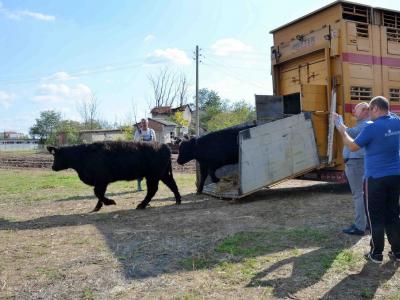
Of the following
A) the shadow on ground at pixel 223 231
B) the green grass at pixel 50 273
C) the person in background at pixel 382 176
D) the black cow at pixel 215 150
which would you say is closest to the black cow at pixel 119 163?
the shadow on ground at pixel 223 231

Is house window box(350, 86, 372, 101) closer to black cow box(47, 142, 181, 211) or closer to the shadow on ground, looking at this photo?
the shadow on ground

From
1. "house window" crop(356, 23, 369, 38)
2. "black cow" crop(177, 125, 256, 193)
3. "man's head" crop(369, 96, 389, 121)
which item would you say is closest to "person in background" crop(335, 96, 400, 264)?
"man's head" crop(369, 96, 389, 121)

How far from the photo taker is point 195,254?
559 centimetres

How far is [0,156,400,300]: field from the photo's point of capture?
4.49m

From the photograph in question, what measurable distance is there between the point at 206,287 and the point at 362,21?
803 centimetres

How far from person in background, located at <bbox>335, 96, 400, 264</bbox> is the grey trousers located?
3.46 ft

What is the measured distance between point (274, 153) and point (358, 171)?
324cm

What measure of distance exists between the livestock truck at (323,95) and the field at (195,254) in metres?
0.79

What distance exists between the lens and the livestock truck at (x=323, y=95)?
9414 mm

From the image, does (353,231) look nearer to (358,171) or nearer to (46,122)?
(358,171)

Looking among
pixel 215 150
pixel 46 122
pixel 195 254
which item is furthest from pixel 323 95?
pixel 46 122

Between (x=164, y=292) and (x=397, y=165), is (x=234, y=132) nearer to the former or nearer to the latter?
(x=397, y=165)

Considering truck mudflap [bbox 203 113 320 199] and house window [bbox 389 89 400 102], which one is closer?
truck mudflap [bbox 203 113 320 199]

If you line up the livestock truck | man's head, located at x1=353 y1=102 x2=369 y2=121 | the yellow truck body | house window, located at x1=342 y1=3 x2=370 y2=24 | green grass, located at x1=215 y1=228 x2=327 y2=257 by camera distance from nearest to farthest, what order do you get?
green grass, located at x1=215 y1=228 x2=327 y2=257 < man's head, located at x1=353 y1=102 x2=369 y2=121 < the livestock truck < the yellow truck body < house window, located at x1=342 y1=3 x2=370 y2=24
